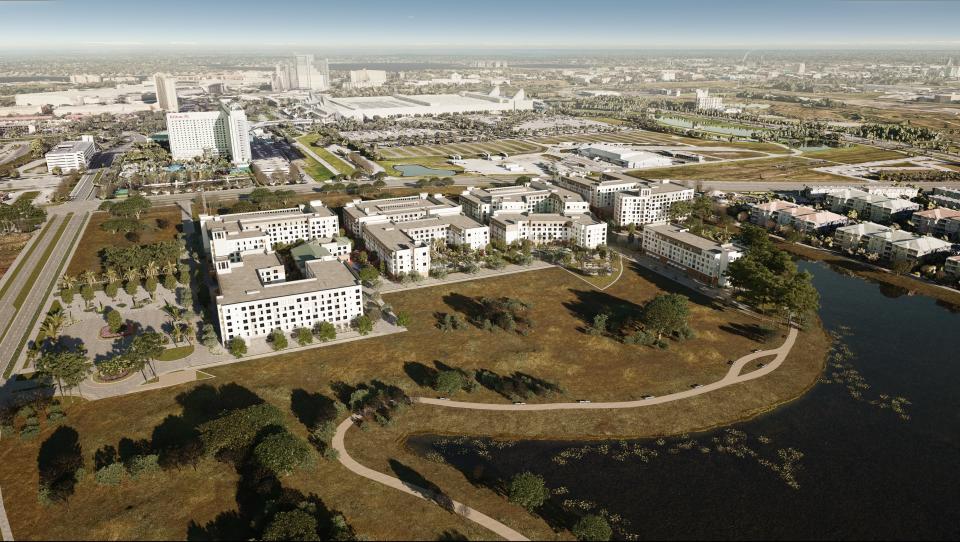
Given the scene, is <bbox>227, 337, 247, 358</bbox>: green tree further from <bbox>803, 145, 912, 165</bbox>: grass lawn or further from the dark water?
<bbox>803, 145, 912, 165</bbox>: grass lawn

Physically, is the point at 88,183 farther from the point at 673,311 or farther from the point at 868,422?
the point at 868,422

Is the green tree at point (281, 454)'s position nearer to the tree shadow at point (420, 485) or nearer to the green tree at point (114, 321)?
the tree shadow at point (420, 485)

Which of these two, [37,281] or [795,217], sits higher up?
[795,217]

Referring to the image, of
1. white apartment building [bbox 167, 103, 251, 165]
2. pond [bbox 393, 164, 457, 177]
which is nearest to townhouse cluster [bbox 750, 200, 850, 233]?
pond [bbox 393, 164, 457, 177]

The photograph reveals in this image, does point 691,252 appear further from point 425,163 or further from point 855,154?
point 855,154

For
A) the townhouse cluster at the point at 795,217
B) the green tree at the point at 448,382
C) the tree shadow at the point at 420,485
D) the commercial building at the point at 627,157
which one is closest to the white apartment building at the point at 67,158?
the commercial building at the point at 627,157

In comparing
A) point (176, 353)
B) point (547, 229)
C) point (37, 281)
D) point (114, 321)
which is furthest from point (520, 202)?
point (37, 281)

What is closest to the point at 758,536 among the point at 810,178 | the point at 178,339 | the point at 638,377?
the point at 638,377
